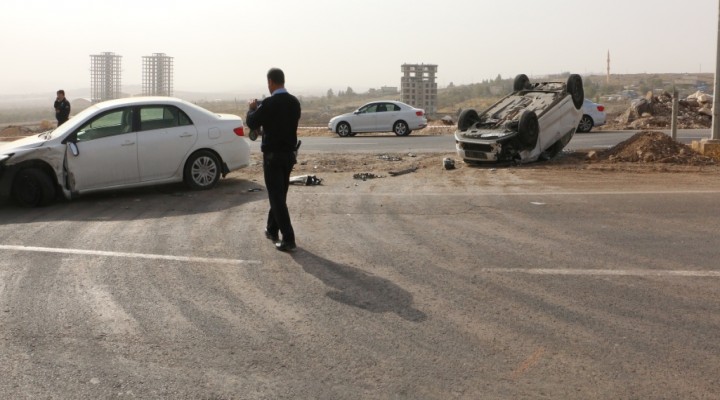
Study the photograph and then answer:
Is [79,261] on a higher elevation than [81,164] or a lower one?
lower

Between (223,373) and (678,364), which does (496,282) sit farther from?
(223,373)

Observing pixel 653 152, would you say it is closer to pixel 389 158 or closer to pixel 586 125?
pixel 389 158

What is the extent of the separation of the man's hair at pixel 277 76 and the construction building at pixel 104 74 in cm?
6710

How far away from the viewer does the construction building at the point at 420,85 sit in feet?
171

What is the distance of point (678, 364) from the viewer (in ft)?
17.1

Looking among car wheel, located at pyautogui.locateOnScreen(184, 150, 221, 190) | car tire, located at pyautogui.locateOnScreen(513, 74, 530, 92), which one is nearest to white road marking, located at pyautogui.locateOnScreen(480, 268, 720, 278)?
car wheel, located at pyautogui.locateOnScreen(184, 150, 221, 190)

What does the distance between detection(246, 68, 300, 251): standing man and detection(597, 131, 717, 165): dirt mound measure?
32.8ft

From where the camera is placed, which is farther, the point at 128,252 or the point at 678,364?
the point at 128,252

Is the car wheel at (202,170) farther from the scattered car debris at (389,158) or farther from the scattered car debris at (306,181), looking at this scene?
the scattered car debris at (389,158)

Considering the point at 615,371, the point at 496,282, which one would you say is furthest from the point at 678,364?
the point at 496,282

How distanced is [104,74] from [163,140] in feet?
210

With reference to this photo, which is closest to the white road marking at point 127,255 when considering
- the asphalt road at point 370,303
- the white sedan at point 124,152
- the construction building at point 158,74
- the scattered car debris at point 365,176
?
the asphalt road at point 370,303

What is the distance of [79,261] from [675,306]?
18.4 feet

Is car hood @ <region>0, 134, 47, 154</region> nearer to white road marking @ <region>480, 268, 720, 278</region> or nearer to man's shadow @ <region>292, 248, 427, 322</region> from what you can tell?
man's shadow @ <region>292, 248, 427, 322</region>
